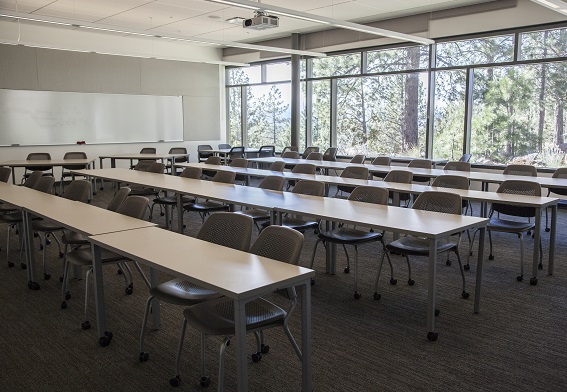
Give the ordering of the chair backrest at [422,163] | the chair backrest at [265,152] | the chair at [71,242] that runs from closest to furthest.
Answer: the chair at [71,242] < the chair backrest at [422,163] < the chair backrest at [265,152]

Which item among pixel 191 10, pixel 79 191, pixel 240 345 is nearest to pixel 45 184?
pixel 79 191

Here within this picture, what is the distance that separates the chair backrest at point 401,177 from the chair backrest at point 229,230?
11.0 feet

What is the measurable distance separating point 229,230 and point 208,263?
2.10 ft

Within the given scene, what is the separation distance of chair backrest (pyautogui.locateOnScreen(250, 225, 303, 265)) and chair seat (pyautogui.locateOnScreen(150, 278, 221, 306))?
1.25ft

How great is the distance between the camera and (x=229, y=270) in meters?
2.67

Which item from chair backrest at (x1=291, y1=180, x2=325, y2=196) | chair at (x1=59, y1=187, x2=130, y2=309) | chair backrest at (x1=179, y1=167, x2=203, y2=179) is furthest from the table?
chair backrest at (x1=179, y1=167, x2=203, y2=179)

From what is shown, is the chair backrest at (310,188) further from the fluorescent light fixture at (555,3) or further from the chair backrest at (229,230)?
the fluorescent light fixture at (555,3)

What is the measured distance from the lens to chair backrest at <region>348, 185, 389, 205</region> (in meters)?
4.77

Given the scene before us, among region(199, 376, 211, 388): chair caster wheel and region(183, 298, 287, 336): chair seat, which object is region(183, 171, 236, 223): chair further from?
region(199, 376, 211, 388): chair caster wheel

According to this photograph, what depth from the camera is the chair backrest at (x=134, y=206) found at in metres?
4.12

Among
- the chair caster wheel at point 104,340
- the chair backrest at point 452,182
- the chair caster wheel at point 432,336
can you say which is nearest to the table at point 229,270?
the chair caster wheel at point 104,340

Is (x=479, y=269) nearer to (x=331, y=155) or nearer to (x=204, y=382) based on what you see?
(x=204, y=382)

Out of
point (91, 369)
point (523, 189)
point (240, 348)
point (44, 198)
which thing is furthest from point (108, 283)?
point (523, 189)

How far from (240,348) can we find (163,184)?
4414 millimetres
